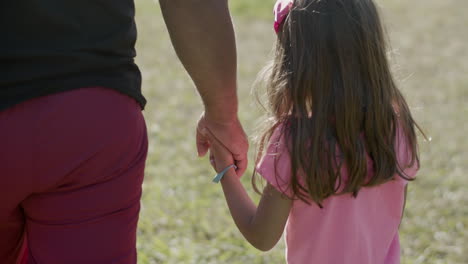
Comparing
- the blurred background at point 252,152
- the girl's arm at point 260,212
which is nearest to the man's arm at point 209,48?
the girl's arm at point 260,212

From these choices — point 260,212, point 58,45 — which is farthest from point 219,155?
point 58,45

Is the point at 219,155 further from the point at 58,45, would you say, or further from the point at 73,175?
the point at 58,45

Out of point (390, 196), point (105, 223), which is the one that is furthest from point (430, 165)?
point (105, 223)

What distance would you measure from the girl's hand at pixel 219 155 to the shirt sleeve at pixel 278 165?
0.36 meters

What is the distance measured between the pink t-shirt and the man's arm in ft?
1.31

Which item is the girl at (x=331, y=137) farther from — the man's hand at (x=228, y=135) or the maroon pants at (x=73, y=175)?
the maroon pants at (x=73, y=175)

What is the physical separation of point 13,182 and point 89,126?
232mm

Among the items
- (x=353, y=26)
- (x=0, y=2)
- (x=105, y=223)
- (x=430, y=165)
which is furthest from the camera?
(x=430, y=165)

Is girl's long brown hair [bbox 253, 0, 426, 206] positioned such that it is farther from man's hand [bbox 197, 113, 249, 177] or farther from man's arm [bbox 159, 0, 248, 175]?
man's hand [bbox 197, 113, 249, 177]

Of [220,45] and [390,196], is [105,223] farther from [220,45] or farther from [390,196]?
[390,196]

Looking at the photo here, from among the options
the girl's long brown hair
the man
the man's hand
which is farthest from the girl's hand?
the man

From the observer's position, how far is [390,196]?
8.14 ft

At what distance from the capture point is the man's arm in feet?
7.95

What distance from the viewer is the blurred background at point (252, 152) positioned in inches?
178
